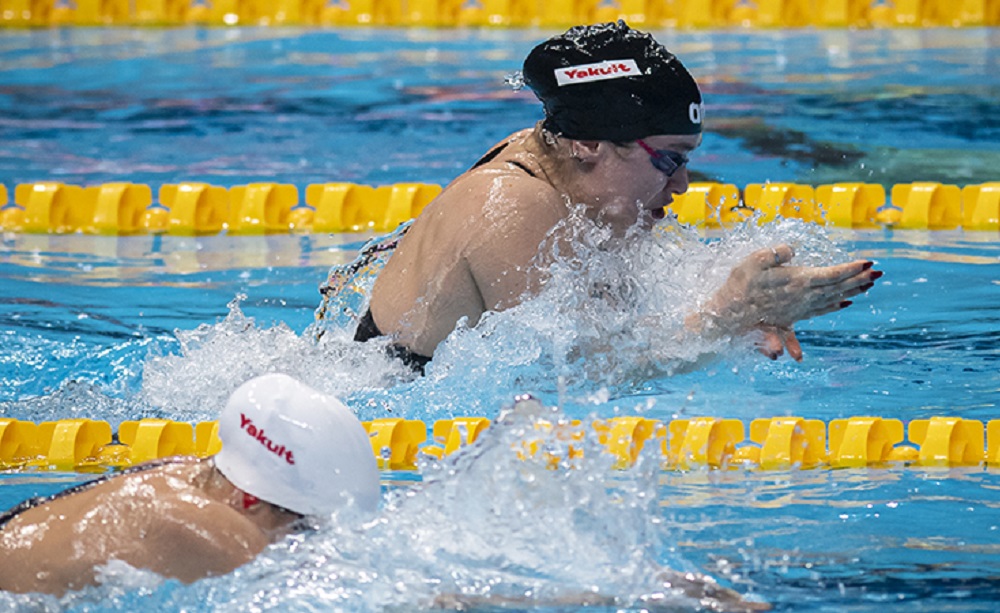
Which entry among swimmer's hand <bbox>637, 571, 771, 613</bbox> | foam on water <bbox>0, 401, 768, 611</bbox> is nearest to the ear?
foam on water <bbox>0, 401, 768, 611</bbox>

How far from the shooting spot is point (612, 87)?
11.5 feet

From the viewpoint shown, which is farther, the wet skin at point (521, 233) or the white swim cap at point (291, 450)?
the wet skin at point (521, 233)

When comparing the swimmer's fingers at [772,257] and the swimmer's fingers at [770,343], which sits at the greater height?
the swimmer's fingers at [772,257]

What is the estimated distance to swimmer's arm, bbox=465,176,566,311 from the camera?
341 centimetres

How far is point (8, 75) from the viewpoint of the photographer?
857 centimetres

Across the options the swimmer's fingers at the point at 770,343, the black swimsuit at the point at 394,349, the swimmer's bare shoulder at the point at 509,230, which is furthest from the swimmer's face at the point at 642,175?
the black swimsuit at the point at 394,349

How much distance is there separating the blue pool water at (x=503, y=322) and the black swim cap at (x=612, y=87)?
1.16 ft

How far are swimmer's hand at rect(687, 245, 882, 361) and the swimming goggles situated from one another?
0.36 meters

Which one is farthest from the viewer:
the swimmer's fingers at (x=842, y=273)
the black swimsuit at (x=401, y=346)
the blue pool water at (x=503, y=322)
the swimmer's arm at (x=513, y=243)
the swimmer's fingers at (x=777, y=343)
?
the black swimsuit at (x=401, y=346)

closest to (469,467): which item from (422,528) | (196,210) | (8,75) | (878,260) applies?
(422,528)

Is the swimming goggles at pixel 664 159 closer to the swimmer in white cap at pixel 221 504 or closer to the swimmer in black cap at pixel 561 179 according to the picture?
the swimmer in black cap at pixel 561 179

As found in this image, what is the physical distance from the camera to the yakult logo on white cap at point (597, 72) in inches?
138

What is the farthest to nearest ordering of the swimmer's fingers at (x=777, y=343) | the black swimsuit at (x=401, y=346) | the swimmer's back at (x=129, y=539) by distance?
1. the black swimsuit at (x=401, y=346)
2. the swimmer's fingers at (x=777, y=343)
3. the swimmer's back at (x=129, y=539)

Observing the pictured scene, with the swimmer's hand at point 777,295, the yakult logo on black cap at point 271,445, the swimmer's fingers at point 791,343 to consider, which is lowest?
the swimmer's fingers at point 791,343
